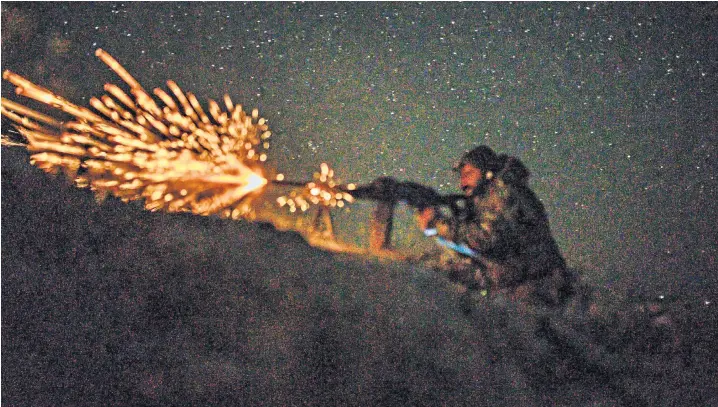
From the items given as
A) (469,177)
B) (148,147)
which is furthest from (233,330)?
(469,177)

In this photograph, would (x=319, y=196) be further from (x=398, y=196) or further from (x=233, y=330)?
(x=233, y=330)

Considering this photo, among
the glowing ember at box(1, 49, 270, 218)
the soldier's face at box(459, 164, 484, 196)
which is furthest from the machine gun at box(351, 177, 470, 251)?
the glowing ember at box(1, 49, 270, 218)

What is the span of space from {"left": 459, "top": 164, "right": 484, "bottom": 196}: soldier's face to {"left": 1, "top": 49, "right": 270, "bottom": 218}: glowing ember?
132cm

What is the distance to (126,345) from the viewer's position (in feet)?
6.10

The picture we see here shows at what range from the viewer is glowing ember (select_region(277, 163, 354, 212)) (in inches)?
136

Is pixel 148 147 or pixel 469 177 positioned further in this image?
pixel 469 177

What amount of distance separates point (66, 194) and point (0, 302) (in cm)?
44

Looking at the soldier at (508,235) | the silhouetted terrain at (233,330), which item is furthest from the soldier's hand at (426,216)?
the silhouetted terrain at (233,330)

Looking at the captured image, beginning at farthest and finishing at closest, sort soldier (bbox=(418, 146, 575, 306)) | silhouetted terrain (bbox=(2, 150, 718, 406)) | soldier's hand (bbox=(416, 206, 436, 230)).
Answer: soldier's hand (bbox=(416, 206, 436, 230)) < soldier (bbox=(418, 146, 575, 306)) < silhouetted terrain (bbox=(2, 150, 718, 406))

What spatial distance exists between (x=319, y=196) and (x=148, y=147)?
1404 mm

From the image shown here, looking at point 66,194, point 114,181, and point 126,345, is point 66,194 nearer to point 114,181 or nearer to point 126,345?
point 114,181

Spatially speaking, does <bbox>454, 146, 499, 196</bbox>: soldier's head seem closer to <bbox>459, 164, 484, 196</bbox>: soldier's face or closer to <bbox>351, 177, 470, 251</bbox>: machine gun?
<bbox>459, 164, 484, 196</bbox>: soldier's face

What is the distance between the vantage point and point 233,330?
1.99 meters

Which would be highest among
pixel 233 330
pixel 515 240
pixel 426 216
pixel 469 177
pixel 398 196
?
pixel 469 177
